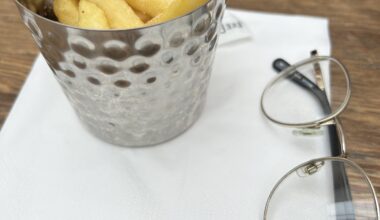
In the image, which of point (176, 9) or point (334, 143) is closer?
point (176, 9)

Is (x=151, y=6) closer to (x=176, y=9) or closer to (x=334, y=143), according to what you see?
(x=176, y=9)

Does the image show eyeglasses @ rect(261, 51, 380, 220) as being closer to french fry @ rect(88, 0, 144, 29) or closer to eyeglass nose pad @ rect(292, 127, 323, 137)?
eyeglass nose pad @ rect(292, 127, 323, 137)

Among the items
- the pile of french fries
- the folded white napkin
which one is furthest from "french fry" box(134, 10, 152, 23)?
the folded white napkin

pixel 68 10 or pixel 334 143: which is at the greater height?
pixel 68 10

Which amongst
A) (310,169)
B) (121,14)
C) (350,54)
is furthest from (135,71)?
(350,54)

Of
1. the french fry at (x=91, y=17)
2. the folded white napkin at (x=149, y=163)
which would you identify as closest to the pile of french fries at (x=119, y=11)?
the french fry at (x=91, y=17)

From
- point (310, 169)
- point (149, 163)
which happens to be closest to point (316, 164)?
point (310, 169)
